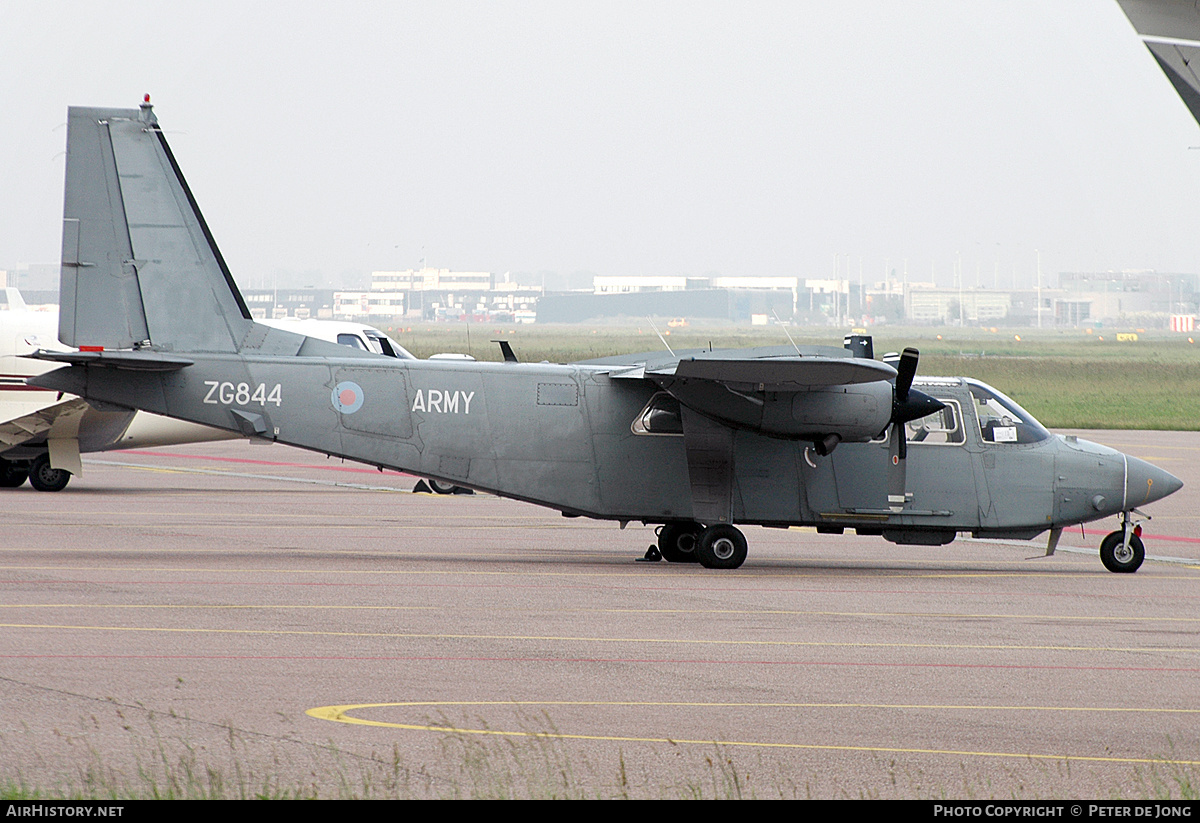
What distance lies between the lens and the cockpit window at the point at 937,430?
18.4m

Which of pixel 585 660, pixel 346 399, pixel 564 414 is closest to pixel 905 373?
pixel 564 414

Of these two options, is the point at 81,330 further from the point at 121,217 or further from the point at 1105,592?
the point at 1105,592

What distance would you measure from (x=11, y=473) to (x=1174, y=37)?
26.2 m

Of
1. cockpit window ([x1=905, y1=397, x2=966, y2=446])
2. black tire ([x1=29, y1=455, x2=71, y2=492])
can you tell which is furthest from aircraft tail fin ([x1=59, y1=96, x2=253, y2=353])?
black tire ([x1=29, y1=455, x2=71, y2=492])

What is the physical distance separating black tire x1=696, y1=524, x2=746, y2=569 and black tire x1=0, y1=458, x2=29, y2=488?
54.9 feet

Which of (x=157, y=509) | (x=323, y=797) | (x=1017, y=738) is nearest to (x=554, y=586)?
(x=1017, y=738)

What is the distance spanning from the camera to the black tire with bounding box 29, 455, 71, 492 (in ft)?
91.3

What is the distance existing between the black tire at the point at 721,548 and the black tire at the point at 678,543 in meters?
0.89

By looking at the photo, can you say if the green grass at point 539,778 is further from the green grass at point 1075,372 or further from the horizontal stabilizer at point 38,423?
the green grass at point 1075,372

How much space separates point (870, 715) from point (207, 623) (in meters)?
6.17

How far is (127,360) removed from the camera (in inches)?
672

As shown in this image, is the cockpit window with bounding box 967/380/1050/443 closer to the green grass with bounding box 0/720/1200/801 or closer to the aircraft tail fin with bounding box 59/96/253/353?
the aircraft tail fin with bounding box 59/96/253/353

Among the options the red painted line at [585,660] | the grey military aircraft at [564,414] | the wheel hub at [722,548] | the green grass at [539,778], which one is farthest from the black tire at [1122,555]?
the green grass at [539,778]
